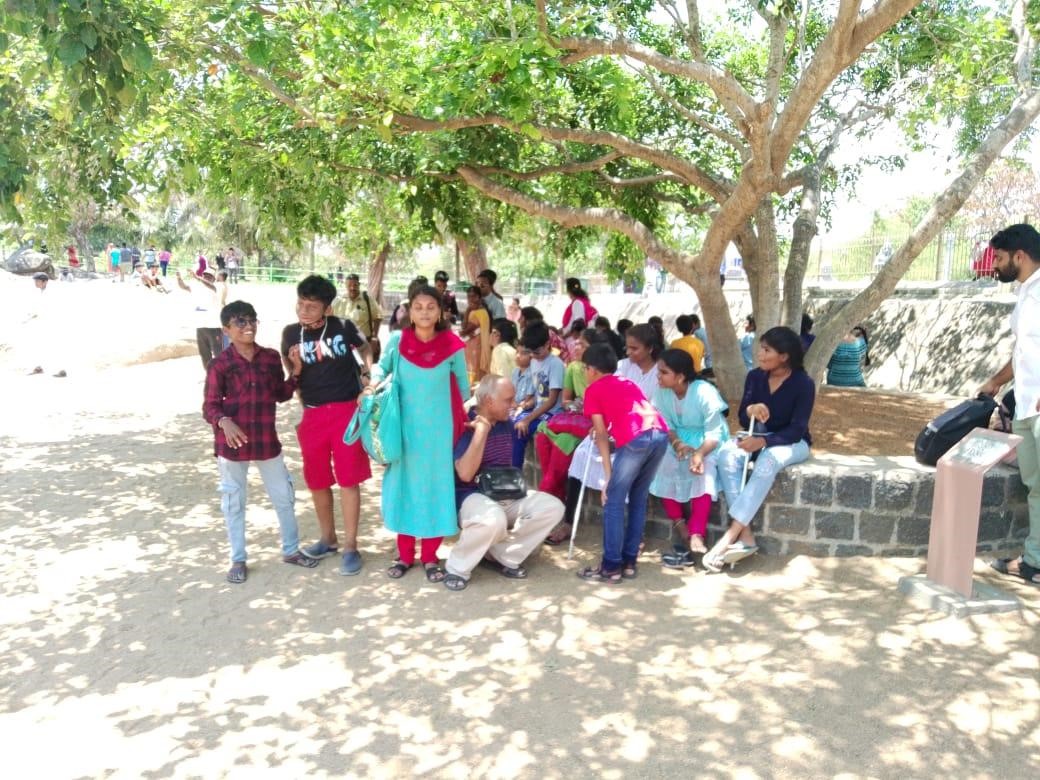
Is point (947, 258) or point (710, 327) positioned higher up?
point (947, 258)

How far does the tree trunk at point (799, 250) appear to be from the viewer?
788 cm

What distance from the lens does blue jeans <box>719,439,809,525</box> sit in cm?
495

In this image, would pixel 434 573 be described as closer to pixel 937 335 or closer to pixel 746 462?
pixel 746 462

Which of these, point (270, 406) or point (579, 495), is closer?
point (270, 406)

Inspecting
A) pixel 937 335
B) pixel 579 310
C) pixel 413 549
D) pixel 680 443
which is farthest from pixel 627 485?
pixel 937 335

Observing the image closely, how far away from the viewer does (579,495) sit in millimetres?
5453

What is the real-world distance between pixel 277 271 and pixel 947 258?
24.8 m

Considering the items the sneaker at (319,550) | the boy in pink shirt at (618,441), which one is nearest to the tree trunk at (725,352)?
the boy in pink shirt at (618,441)

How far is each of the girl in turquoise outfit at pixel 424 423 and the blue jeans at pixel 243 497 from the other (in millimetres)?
616

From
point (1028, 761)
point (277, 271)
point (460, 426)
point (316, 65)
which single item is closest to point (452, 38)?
point (316, 65)

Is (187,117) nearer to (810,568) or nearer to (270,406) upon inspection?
(270,406)

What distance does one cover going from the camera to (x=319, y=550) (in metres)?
5.32

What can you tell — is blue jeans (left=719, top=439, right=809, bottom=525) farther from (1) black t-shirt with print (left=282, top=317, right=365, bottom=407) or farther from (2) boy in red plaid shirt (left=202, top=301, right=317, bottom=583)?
(2) boy in red plaid shirt (left=202, top=301, right=317, bottom=583)

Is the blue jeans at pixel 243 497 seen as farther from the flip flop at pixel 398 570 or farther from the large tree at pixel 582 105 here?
the large tree at pixel 582 105
